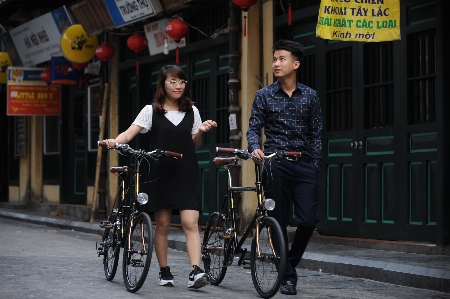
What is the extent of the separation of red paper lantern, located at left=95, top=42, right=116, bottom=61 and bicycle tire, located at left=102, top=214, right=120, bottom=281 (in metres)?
8.80

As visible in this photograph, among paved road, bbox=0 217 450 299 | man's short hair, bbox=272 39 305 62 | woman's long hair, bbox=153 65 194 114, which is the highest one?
man's short hair, bbox=272 39 305 62

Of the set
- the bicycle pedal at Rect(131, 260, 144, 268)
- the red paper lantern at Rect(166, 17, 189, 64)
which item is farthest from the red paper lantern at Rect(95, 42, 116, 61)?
the bicycle pedal at Rect(131, 260, 144, 268)

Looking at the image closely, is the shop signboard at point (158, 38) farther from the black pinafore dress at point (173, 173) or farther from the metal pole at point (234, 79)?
the black pinafore dress at point (173, 173)

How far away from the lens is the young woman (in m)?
8.02

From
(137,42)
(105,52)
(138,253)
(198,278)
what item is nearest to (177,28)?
(137,42)

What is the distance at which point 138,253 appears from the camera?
7.93m

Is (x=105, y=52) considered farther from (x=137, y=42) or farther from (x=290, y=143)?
(x=290, y=143)

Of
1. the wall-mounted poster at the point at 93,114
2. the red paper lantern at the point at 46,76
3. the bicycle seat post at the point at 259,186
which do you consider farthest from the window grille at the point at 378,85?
the red paper lantern at the point at 46,76

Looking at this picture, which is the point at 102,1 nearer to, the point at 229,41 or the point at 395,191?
the point at 229,41

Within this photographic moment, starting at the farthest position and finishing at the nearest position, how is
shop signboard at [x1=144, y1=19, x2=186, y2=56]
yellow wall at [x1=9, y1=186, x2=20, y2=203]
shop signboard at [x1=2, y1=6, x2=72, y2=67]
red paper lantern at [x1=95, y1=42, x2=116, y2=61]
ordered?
yellow wall at [x1=9, y1=186, x2=20, y2=203], shop signboard at [x1=2, y1=6, x2=72, y2=67], red paper lantern at [x1=95, y1=42, x2=116, y2=61], shop signboard at [x1=144, y1=19, x2=186, y2=56]

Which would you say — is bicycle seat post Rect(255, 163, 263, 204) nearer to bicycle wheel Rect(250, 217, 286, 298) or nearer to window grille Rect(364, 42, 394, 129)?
bicycle wheel Rect(250, 217, 286, 298)

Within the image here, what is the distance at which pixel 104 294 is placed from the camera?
25.3 feet

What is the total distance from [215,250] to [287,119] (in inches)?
49.9

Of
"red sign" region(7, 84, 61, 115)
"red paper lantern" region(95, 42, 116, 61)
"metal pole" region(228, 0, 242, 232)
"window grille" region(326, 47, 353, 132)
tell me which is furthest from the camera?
"red sign" region(7, 84, 61, 115)
